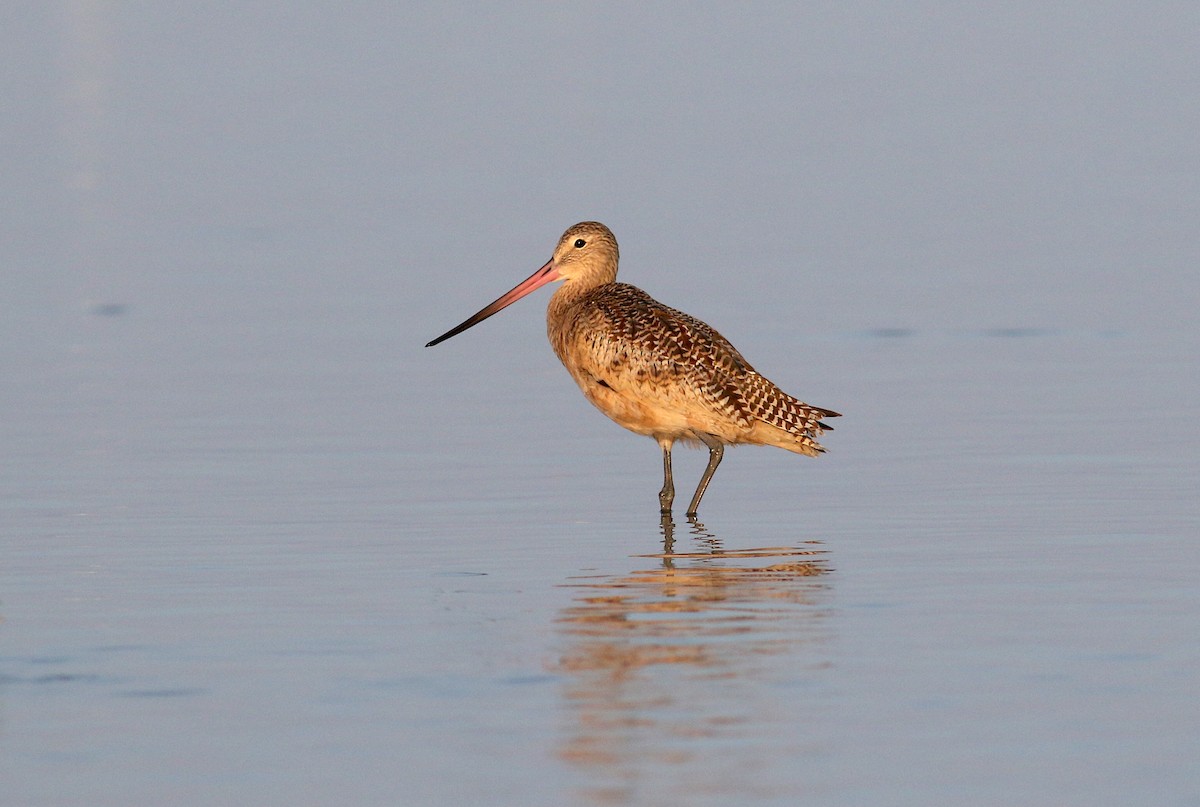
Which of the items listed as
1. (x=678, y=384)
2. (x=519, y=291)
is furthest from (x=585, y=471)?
(x=519, y=291)

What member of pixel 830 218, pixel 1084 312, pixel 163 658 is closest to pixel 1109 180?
pixel 830 218

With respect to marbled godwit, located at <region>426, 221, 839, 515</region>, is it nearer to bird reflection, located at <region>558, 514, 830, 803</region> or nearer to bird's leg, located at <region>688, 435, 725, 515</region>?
bird's leg, located at <region>688, 435, 725, 515</region>

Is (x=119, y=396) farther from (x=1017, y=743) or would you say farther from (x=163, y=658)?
(x=1017, y=743)

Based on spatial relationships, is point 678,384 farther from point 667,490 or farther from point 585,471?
point 585,471

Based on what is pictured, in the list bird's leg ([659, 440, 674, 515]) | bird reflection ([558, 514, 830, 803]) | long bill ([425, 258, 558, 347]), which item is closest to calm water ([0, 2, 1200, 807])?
bird reflection ([558, 514, 830, 803])

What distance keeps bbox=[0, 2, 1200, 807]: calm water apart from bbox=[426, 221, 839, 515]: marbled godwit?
0.27 meters

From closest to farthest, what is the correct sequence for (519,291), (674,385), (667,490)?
(667,490)
(674,385)
(519,291)

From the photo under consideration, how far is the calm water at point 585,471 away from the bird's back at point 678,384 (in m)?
0.30

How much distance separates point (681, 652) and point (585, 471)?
150 inches

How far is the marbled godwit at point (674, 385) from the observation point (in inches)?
403

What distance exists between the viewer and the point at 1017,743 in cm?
586

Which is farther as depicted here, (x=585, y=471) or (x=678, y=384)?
(x=585, y=471)

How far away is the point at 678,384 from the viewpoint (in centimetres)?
1029

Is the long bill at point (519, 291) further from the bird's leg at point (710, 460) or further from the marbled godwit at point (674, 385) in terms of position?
the bird's leg at point (710, 460)
